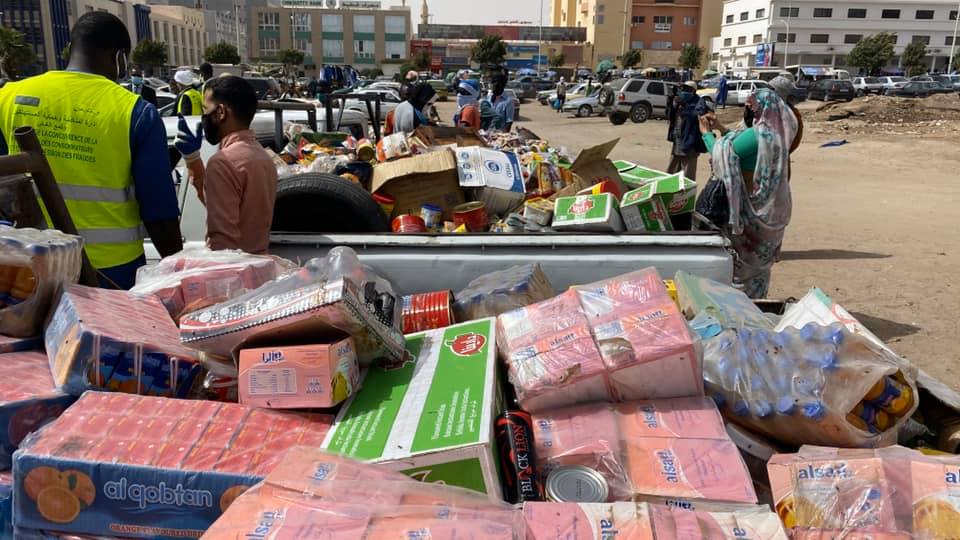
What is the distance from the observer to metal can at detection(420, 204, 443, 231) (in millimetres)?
4148

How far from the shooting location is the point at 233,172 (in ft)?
10.2

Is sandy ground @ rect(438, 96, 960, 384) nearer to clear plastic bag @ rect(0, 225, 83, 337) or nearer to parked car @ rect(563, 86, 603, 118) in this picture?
clear plastic bag @ rect(0, 225, 83, 337)

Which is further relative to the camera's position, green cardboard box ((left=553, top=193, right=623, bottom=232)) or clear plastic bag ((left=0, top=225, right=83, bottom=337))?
green cardboard box ((left=553, top=193, right=623, bottom=232))

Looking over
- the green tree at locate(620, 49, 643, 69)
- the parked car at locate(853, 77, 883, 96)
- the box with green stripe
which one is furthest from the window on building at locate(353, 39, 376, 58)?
the box with green stripe

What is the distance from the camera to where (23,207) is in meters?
2.49

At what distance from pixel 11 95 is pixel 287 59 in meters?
82.5

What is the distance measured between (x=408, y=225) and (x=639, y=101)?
2802 cm

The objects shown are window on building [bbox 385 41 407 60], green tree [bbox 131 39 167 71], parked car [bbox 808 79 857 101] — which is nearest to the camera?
parked car [bbox 808 79 857 101]

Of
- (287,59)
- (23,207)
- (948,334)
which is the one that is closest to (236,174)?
(23,207)

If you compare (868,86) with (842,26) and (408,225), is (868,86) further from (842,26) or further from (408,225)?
(408,225)

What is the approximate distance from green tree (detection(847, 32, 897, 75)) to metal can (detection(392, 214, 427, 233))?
7329cm

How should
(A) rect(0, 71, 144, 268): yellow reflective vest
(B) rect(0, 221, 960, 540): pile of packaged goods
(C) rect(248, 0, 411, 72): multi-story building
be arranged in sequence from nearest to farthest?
1. (B) rect(0, 221, 960, 540): pile of packaged goods
2. (A) rect(0, 71, 144, 268): yellow reflective vest
3. (C) rect(248, 0, 411, 72): multi-story building

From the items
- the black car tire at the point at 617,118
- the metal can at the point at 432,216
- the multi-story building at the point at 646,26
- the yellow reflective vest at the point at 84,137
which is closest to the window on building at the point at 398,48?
the multi-story building at the point at 646,26

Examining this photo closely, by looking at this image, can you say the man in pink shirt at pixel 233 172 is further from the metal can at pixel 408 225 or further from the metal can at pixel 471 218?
the metal can at pixel 471 218
